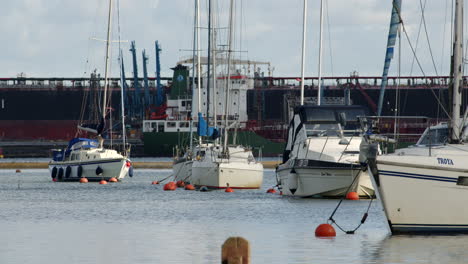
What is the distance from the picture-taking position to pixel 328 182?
37.6m

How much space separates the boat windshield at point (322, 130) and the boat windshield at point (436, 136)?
13.4m

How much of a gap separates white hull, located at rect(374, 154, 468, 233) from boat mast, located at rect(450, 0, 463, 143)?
1.66m

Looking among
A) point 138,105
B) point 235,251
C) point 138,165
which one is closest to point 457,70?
point 235,251

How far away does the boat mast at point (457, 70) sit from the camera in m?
25.4

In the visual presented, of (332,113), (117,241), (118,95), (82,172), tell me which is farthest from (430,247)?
(118,95)

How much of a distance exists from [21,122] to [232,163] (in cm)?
8797

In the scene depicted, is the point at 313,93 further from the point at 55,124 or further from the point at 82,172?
the point at 82,172

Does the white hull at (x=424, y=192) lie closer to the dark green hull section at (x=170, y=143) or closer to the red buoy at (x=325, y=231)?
the red buoy at (x=325, y=231)

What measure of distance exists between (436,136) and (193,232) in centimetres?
619

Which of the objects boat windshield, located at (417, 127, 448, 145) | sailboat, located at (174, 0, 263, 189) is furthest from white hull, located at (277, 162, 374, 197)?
boat windshield, located at (417, 127, 448, 145)

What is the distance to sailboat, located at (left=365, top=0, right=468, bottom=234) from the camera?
23.8 meters

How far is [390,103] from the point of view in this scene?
129 meters

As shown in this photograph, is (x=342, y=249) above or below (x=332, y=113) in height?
below

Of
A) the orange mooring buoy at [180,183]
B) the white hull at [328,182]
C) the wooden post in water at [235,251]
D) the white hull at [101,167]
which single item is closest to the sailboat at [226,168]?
the orange mooring buoy at [180,183]
